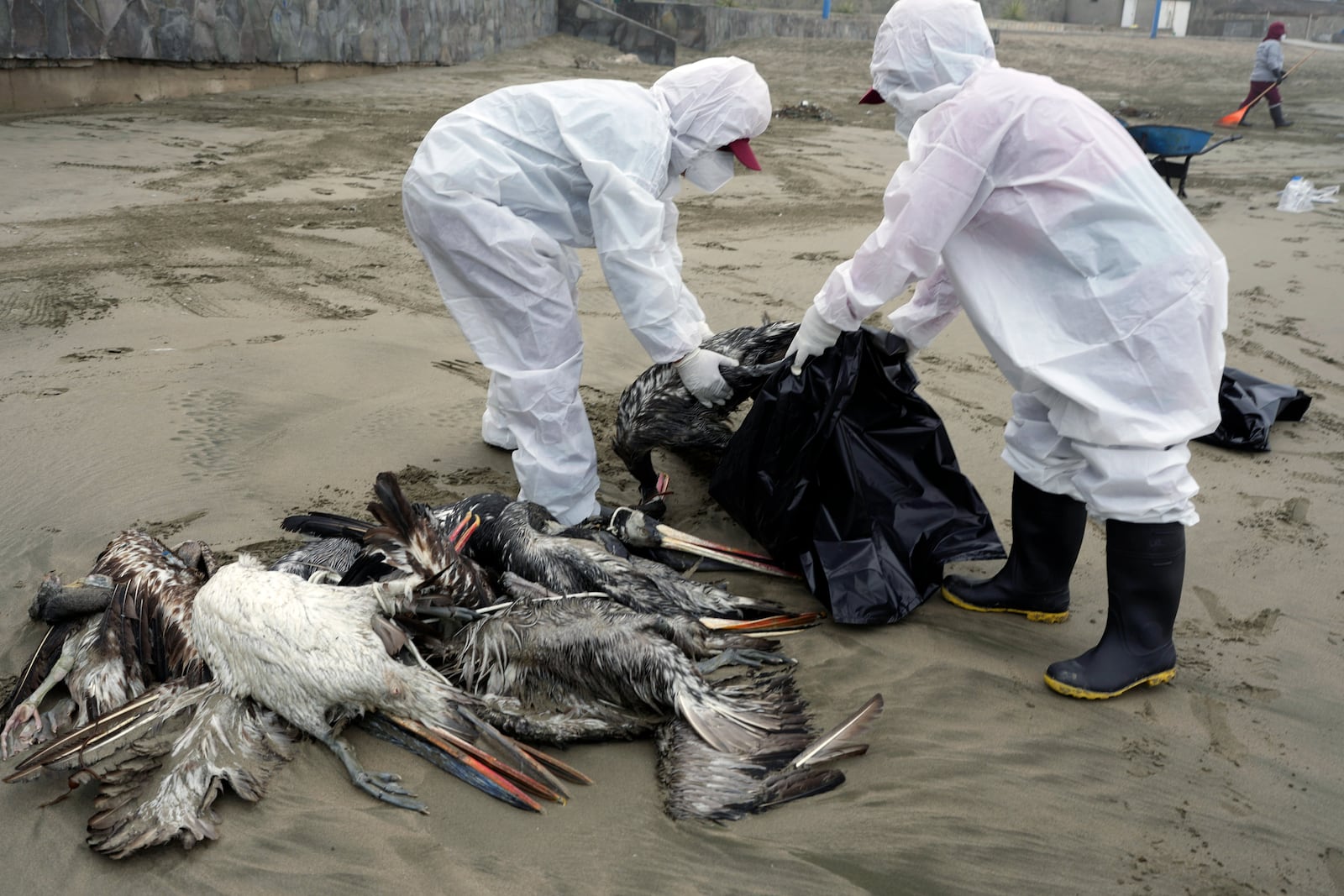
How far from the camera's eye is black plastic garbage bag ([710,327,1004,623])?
2.89 metres

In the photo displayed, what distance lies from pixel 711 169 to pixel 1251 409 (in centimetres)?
251

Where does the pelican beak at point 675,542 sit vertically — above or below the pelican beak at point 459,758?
above

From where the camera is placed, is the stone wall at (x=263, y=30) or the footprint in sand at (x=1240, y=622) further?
the stone wall at (x=263, y=30)

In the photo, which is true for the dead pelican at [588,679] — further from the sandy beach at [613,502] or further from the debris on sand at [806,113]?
the debris on sand at [806,113]

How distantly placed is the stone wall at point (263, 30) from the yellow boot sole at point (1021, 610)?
30.8 feet

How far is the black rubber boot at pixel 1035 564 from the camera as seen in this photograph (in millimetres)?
2840

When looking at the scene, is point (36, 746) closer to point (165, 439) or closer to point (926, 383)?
point (165, 439)

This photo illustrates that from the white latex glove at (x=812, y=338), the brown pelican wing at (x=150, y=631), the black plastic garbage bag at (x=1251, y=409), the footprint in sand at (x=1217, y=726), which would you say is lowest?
the footprint in sand at (x=1217, y=726)

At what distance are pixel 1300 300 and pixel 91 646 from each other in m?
6.36

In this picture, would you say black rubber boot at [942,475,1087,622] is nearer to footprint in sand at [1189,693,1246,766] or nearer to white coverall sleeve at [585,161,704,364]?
footprint in sand at [1189,693,1246,766]

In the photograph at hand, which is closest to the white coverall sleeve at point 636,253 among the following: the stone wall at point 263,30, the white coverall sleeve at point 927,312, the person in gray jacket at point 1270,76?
the white coverall sleeve at point 927,312

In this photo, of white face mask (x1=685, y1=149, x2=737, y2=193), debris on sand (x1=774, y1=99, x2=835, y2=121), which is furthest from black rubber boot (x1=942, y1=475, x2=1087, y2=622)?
debris on sand (x1=774, y1=99, x2=835, y2=121)

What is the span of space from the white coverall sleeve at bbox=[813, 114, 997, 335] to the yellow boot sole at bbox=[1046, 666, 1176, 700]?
1077mm

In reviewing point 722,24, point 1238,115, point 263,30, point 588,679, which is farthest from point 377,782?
point 722,24
